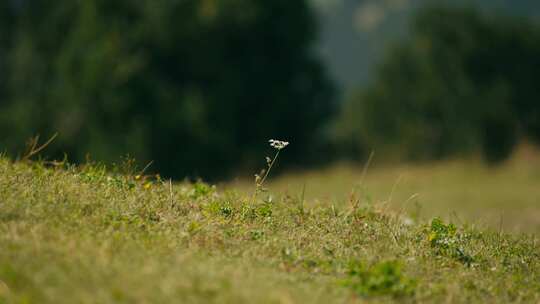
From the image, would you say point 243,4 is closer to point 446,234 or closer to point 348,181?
point 348,181

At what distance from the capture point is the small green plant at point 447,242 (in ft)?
24.6

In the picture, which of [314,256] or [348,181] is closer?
[314,256]

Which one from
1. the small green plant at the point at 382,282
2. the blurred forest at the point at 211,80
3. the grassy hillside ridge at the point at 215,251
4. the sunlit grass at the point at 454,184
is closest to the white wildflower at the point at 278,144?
the grassy hillside ridge at the point at 215,251

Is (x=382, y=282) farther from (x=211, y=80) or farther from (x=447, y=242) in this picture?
(x=211, y=80)

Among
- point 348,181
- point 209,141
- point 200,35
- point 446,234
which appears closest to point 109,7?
point 200,35

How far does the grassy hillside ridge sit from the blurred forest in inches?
1246

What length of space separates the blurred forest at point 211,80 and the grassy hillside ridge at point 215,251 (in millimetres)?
31661

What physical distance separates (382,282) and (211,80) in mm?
38251

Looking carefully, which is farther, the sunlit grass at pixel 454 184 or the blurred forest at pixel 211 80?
the blurred forest at pixel 211 80

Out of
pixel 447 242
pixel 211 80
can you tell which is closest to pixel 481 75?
pixel 211 80

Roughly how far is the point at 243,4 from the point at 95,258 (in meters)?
39.9

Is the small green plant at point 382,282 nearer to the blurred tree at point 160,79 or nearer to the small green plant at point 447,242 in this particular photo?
the small green plant at point 447,242

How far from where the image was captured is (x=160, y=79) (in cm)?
4272

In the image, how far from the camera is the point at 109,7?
42812 millimetres
